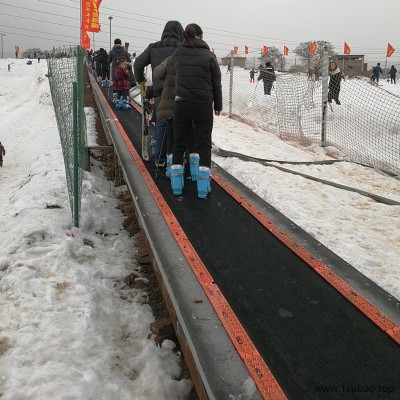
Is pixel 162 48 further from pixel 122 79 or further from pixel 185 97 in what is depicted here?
pixel 122 79

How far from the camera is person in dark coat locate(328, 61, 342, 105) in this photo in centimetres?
983

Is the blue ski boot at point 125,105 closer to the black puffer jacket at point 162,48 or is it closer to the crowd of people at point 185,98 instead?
the crowd of people at point 185,98

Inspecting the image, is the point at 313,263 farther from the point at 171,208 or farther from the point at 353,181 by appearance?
the point at 353,181

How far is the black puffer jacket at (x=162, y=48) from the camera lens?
4941 millimetres

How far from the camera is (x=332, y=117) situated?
415 inches

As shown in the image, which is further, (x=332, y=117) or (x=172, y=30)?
→ (x=332, y=117)

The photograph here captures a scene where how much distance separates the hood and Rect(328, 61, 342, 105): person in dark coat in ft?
19.7

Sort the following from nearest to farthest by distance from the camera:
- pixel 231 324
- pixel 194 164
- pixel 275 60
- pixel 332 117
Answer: pixel 231 324
pixel 194 164
pixel 332 117
pixel 275 60

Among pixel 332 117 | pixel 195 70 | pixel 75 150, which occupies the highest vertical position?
pixel 195 70

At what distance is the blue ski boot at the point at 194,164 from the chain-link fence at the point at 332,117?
469 cm

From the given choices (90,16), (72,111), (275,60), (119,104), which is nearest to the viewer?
(72,111)

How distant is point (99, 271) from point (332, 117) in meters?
8.92

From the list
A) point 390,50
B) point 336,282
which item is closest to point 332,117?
point 336,282

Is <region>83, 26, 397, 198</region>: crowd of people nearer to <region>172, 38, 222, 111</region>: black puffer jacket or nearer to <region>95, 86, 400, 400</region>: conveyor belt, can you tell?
<region>172, 38, 222, 111</region>: black puffer jacket
